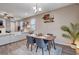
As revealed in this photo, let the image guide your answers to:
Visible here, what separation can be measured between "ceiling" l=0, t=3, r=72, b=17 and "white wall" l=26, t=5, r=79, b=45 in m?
0.10

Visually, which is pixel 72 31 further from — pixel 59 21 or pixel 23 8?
pixel 23 8

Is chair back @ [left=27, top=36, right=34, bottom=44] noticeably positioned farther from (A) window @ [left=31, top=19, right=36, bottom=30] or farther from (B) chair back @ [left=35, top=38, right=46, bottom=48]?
(A) window @ [left=31, top=19, right=36, bottom=30]

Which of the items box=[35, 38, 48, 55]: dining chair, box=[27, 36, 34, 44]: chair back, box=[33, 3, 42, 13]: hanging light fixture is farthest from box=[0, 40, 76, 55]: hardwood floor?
box=[33, 3, 42, 13]: hanging light fixture

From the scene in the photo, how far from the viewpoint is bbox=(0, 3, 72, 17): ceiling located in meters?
2.29

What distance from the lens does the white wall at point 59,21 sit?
228 centimetres

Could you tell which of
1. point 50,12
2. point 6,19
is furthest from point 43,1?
point 6,19

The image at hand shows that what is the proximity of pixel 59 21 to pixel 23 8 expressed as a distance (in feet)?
2.48

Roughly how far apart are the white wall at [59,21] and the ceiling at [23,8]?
4.0 inches

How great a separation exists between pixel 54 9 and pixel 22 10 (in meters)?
0.63

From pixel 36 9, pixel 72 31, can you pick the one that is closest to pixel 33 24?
pixel 36 9

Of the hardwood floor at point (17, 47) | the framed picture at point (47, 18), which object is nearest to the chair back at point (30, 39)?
the hardwood floor at point (17, 47)

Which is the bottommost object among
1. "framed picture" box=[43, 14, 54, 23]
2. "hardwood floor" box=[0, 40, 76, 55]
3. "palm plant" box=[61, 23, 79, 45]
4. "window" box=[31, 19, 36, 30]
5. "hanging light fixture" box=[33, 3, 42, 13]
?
"hardwood floor" box=[0, 40, 76, 55]

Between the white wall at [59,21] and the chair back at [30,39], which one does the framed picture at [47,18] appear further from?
the chair back at [30,39]
